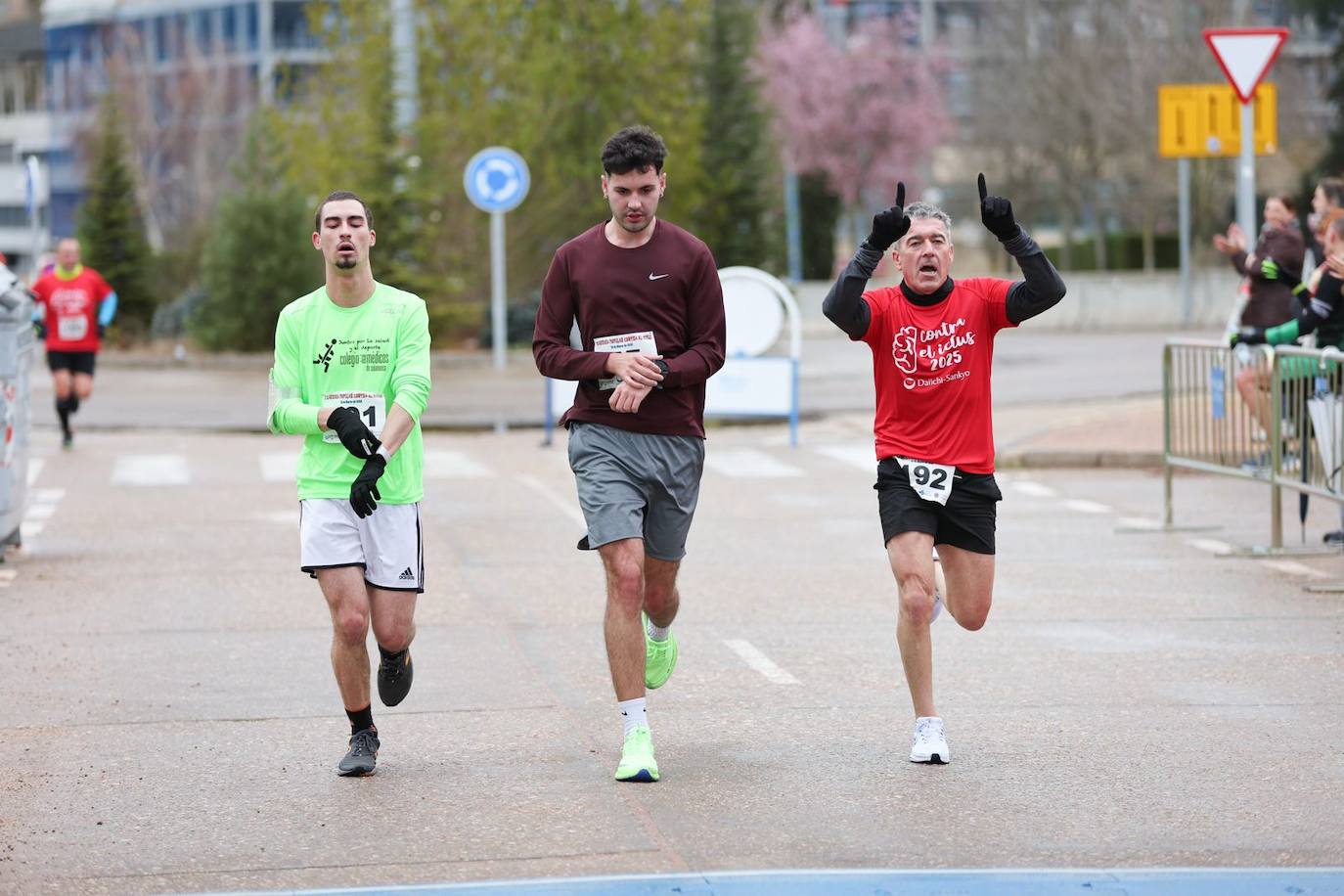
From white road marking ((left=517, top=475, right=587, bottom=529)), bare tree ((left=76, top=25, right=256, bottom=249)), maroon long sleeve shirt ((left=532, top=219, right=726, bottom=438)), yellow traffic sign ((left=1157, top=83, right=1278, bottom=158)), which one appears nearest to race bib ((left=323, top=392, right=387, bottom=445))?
maroon long sleeve shirt ((left=532, top=219, right=726, bottom=438))

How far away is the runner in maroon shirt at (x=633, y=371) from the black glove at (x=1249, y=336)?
773cm

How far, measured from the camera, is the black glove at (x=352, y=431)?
6.72m

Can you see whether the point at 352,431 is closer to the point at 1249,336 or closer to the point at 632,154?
the point at 632,154

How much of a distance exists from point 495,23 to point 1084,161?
27.5 meters

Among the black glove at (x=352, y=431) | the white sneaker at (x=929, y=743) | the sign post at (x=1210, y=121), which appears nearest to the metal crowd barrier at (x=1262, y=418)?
the white sneaker at (x=929, y=743)

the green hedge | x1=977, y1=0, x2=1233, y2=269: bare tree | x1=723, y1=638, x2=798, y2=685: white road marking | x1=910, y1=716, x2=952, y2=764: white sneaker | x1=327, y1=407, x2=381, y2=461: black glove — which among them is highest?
x1=977, y1=0, x2=1233, y2=269: bare tree

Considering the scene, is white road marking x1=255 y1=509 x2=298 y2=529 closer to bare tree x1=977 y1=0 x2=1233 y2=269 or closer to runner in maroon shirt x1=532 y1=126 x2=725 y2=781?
runner in maroon shirt x1=532 y1=126 x2=725 y2=781

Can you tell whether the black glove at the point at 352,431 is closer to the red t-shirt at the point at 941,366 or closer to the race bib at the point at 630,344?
the race bib at the point at 630,344

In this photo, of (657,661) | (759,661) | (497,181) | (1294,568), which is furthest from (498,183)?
(657,661)

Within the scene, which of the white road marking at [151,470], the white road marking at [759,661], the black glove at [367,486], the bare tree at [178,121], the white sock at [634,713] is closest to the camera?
the black glove at [367,486]

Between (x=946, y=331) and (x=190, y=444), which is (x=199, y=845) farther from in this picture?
(x=190, y=444)

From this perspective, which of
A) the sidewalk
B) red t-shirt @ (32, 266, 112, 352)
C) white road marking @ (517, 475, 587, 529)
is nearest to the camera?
white road marking @ (517, 475, 587, 529)

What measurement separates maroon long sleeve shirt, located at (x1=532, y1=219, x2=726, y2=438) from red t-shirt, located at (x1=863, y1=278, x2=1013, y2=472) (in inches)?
21.8

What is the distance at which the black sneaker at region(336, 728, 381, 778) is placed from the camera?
22.7 feet
